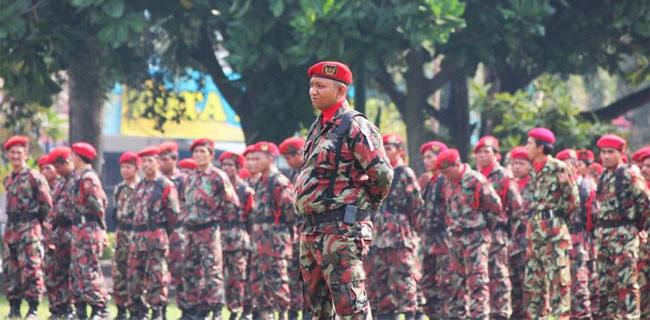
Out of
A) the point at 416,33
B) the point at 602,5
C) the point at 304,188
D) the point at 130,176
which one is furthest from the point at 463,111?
the point at 304,188

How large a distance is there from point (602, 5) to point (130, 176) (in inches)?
345

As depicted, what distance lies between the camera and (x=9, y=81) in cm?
1831

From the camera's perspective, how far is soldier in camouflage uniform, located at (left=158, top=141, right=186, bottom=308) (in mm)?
14344

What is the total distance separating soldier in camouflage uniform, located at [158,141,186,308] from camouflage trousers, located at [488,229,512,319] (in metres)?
3.46

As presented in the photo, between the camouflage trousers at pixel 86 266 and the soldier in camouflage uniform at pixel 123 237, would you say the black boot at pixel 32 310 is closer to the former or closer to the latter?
the camouflage trousers at pixel 86 266

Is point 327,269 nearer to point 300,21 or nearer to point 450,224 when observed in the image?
point 450,224

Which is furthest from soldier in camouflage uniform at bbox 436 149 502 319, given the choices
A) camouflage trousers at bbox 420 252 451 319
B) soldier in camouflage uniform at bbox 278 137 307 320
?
soldier in camouflage uniform at bbox 278 137 307 320

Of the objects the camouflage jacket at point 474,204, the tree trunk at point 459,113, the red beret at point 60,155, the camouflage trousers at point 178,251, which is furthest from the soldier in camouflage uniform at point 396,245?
the tree trunk at point 459,113

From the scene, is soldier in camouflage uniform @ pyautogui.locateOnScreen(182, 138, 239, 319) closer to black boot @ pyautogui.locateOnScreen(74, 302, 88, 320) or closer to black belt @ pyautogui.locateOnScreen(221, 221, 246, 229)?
black belt @ pyautogui.locateOnScreen(221, 221, 246, 229)

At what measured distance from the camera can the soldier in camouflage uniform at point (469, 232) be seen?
508 inches

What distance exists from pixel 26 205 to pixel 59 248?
0.61 meters

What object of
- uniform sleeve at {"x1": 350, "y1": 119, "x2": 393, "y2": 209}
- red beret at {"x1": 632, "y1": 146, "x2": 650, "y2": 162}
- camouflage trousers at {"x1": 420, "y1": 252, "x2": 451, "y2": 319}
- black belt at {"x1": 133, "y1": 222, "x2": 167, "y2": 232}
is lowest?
camouflage trousers at {"x1": 420, "y1": 252, "x2": 451, "y2": 319}

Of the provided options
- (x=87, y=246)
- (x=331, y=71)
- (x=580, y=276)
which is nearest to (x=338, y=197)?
(x=331, y=71)

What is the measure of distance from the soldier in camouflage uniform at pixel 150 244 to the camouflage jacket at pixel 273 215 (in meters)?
1.04
